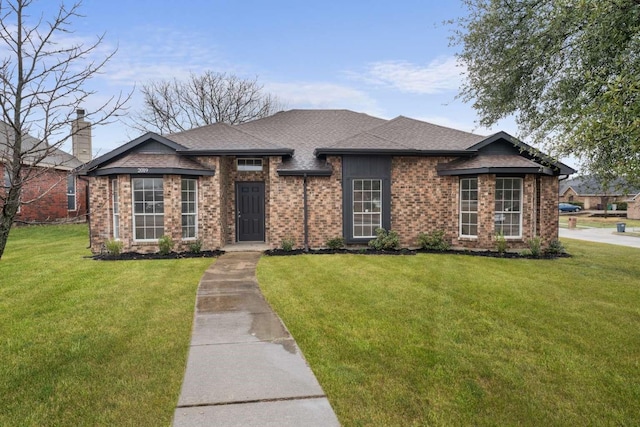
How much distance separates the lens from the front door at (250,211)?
1377cm

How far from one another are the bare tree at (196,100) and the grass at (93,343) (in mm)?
24939

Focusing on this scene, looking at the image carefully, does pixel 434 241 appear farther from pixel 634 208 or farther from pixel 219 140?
pixel 634 208

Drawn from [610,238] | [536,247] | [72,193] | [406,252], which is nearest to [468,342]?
[406,252]

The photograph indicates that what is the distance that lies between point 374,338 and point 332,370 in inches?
42.2

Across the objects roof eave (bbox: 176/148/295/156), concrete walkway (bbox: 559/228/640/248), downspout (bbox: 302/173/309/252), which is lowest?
concrete walkway (bbox: 559/228/640/248)

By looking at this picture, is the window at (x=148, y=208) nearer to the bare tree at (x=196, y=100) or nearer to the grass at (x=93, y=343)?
the grass at (x=93, y=343)

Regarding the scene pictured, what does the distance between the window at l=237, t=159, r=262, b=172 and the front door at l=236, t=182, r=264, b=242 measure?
1.65 ft

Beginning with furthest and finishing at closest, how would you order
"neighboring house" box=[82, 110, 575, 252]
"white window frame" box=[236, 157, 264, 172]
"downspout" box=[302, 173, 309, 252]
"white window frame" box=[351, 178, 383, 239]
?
"white window frame" box=[236, 157, 264, 172] → "white window frame" box=[351, 178, 383, 239] → "downspout" box=[302, 173, 309, 252] → "neighboring house" box=[82, 110, 575, 252]

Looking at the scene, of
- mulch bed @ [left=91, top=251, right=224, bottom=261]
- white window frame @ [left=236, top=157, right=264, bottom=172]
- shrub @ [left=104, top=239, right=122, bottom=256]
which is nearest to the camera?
mulch bed @ [left=91, top=251, right=224, bottom=261]

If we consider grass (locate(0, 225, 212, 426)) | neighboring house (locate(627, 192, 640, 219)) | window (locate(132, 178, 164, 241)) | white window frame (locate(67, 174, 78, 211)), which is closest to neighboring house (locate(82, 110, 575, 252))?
window (locate(132, 178, 164, 241))

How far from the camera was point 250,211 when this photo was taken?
13.9 meters

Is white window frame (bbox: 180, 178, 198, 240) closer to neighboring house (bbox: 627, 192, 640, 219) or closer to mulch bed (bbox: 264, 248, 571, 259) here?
mulch bed (bbox: 264, 248, 571, 259)

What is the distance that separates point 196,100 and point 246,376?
3194 cm

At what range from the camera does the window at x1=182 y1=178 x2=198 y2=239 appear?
12.3 m
